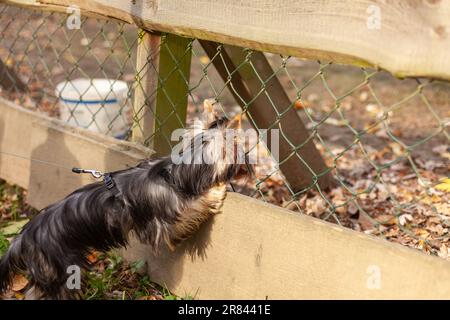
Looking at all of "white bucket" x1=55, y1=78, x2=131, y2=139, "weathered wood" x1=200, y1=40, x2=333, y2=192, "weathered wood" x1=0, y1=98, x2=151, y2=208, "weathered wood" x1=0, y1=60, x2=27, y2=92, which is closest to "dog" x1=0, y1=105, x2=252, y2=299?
"weathered wood" x1=200, y1=40, x2=333, y2=192

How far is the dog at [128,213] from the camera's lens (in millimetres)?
3254

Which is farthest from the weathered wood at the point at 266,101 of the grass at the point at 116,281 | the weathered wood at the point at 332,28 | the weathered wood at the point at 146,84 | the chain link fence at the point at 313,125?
the grass at the point at 116,281

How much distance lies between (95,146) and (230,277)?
141 cm

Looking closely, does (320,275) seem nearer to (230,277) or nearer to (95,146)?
(230,277)

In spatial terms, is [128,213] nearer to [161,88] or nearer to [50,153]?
[161,88]

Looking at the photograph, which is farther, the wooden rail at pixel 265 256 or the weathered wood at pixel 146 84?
the weathered wood at pixel 146 84

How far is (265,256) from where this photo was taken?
10.2 ft

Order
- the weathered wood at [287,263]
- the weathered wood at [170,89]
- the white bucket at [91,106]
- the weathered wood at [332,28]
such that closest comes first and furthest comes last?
the weathered wood at [332,28] < the weathered wood at [287,263] < the weathered wood at [170,89] < the white bucket at [91,106]

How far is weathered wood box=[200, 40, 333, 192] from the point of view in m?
3.65

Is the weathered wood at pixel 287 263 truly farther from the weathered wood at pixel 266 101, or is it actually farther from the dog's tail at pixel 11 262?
the dog's tail at pixel 11 262

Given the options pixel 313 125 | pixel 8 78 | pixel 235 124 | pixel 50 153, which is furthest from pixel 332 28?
pixel 8 78

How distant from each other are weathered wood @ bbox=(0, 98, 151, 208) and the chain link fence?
0.86 ft

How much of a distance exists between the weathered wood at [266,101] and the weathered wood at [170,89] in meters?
0.16
